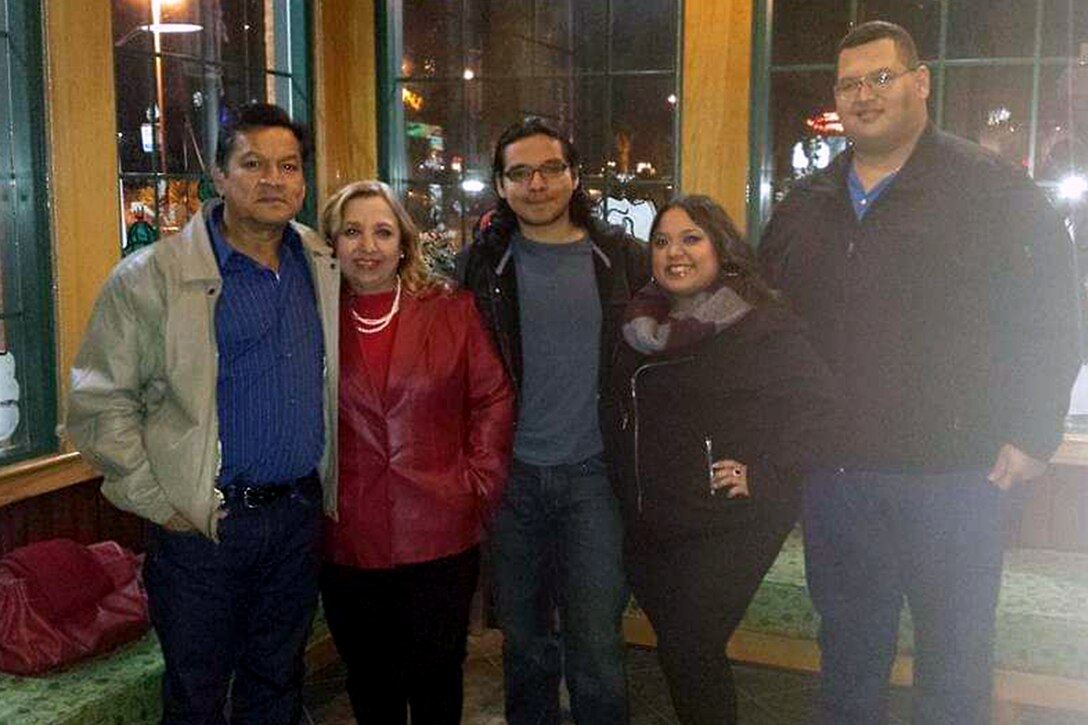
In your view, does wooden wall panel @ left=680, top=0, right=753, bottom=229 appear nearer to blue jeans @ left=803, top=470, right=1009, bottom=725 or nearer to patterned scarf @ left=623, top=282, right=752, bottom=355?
patterned scarf @ left=623, top=282, right=752, bottom=355

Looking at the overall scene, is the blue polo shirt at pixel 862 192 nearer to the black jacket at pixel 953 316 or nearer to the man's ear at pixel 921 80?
the black jacket at pixel 953 316

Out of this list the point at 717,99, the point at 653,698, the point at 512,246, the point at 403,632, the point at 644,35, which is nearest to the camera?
the point at 403,632

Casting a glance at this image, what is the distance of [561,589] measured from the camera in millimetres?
2826

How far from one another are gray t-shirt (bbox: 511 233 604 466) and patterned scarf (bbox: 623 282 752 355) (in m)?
0.15

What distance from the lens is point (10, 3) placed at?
3209 millimetres

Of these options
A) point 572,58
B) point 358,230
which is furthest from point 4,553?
point 572,58

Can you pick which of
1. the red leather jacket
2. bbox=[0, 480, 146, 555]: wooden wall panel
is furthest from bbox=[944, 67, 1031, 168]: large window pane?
bbox=[0, 480, 146, 555]: wooden wall panel

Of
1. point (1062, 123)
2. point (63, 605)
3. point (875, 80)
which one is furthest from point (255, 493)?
point (1062, 123)

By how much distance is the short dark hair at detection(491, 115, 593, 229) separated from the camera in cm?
271

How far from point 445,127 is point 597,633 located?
2635 mm

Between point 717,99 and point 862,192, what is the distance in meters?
1.73

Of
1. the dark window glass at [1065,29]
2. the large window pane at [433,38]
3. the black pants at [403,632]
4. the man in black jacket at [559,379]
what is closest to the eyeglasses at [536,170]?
the man in black jacket at [559,379]

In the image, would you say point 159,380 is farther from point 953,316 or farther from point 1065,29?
point 1065,29

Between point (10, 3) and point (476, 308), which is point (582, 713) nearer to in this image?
point (476, 308)
